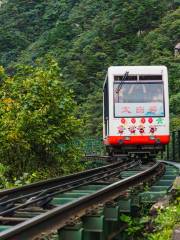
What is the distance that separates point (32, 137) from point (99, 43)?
54.2 m

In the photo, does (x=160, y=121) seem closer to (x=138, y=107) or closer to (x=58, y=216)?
(x=138, y=107)

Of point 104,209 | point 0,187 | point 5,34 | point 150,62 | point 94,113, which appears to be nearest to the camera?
point 104,209

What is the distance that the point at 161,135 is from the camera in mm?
17844

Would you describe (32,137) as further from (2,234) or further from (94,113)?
(94,113)

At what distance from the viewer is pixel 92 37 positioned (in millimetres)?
74312

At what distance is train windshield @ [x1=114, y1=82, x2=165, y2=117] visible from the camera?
17844mm

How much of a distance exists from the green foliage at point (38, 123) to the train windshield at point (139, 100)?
1.53m

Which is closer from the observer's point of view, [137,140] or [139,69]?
[137,140]

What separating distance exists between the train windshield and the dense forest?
146 centimetres

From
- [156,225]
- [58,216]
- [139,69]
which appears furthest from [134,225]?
[139,69]

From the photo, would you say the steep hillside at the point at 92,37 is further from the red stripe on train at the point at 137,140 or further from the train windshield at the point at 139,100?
the red stripe on train at the point at 137,140

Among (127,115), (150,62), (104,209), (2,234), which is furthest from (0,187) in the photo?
(150,62)

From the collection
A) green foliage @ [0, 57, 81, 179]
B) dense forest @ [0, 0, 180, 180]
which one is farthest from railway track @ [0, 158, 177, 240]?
dense forest @ [0, 0, 180, 180]

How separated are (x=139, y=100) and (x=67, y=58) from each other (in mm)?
54431
